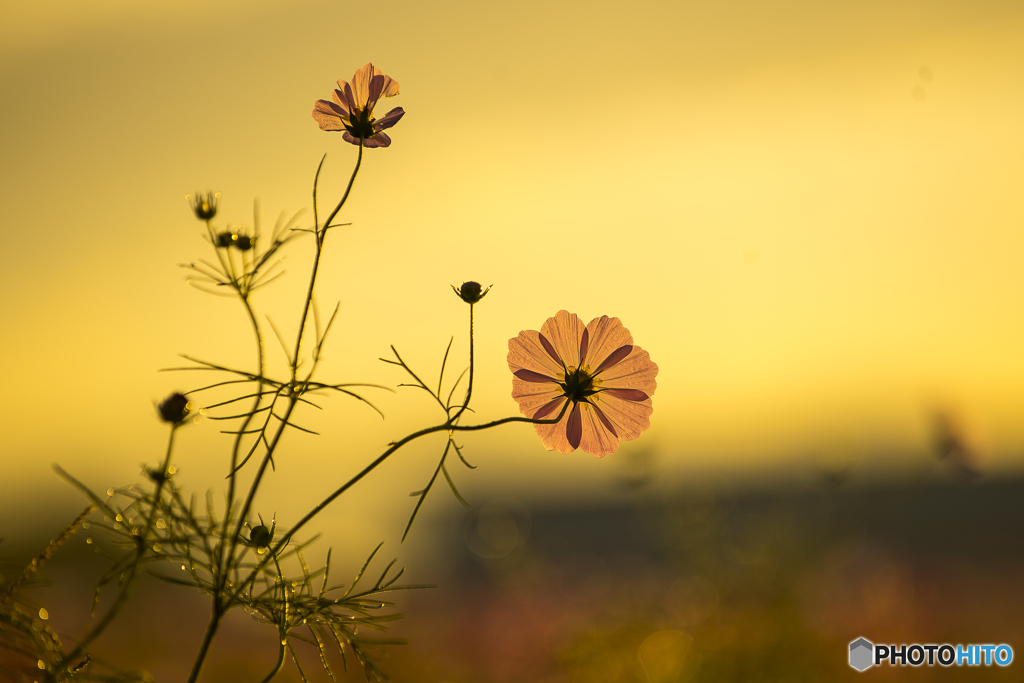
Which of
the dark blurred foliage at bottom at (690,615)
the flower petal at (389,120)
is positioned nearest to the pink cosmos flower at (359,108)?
the flower petal at (389,120)

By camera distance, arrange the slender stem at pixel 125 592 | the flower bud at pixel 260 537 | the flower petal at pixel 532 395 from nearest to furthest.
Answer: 1. the slender stem at pixel 125 592
2. the flower bud at pixel 260 537
3. the flower petal at pixel 532 395

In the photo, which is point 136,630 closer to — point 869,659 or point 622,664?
point 622,664

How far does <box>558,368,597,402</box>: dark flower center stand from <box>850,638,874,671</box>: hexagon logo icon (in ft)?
8.28

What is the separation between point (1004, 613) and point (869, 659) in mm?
924

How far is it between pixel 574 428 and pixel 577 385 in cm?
4

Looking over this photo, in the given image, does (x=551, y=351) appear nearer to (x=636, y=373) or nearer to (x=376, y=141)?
(x=636, y=373)

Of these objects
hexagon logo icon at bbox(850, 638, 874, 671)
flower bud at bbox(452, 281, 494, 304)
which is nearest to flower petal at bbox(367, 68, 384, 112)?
flower bud at bbox(452, 281, 494, 304)

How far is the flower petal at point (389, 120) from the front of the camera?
79cm

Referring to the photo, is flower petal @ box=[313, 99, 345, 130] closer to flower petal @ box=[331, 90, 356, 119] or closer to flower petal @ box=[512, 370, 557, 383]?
flower petal @ box=[331, 90, 356, 119]

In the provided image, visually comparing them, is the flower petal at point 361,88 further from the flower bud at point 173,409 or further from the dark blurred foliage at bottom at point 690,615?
the dark blurred foliage at bottom at point 690,615

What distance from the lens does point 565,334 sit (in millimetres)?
754

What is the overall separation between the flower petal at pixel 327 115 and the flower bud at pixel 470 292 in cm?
22

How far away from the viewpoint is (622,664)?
2781 mm

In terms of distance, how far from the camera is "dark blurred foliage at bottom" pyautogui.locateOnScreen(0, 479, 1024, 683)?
2.73 m
